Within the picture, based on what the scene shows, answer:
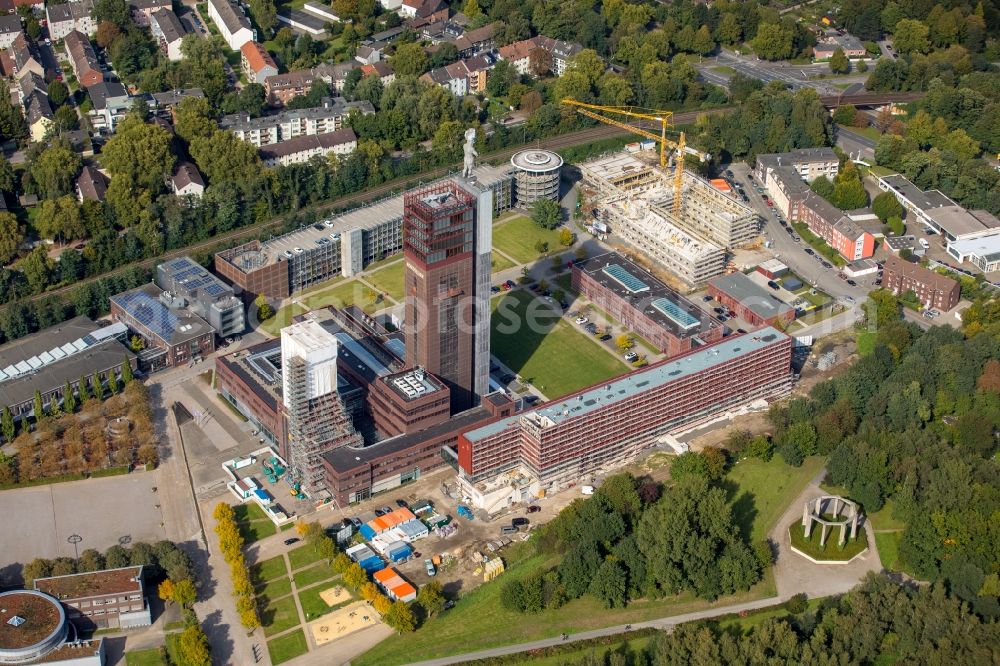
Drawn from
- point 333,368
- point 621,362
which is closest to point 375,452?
point 333,368

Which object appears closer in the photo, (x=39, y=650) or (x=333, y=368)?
(x=39, y=650)

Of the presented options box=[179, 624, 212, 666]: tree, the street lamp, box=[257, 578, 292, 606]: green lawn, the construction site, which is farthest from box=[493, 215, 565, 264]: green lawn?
box=[179, 624, 212, 666]: tree

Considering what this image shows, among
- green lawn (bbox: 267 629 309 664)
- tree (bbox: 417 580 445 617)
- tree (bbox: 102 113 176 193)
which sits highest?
tree (bbox: 102 113 176 193)

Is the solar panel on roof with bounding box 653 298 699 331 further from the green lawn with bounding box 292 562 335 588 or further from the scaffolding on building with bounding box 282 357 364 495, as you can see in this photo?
the green lawn with bounding box 292 562 335 588

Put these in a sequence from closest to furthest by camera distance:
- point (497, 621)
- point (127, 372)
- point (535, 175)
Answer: point (497, 621), point (127, 372), point (535, 175)

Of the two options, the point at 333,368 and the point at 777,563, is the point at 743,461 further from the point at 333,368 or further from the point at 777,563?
the point at 333,368

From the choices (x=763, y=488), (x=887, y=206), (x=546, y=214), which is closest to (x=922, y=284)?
(x=887, y=206)

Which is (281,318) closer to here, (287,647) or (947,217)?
(287,647)
